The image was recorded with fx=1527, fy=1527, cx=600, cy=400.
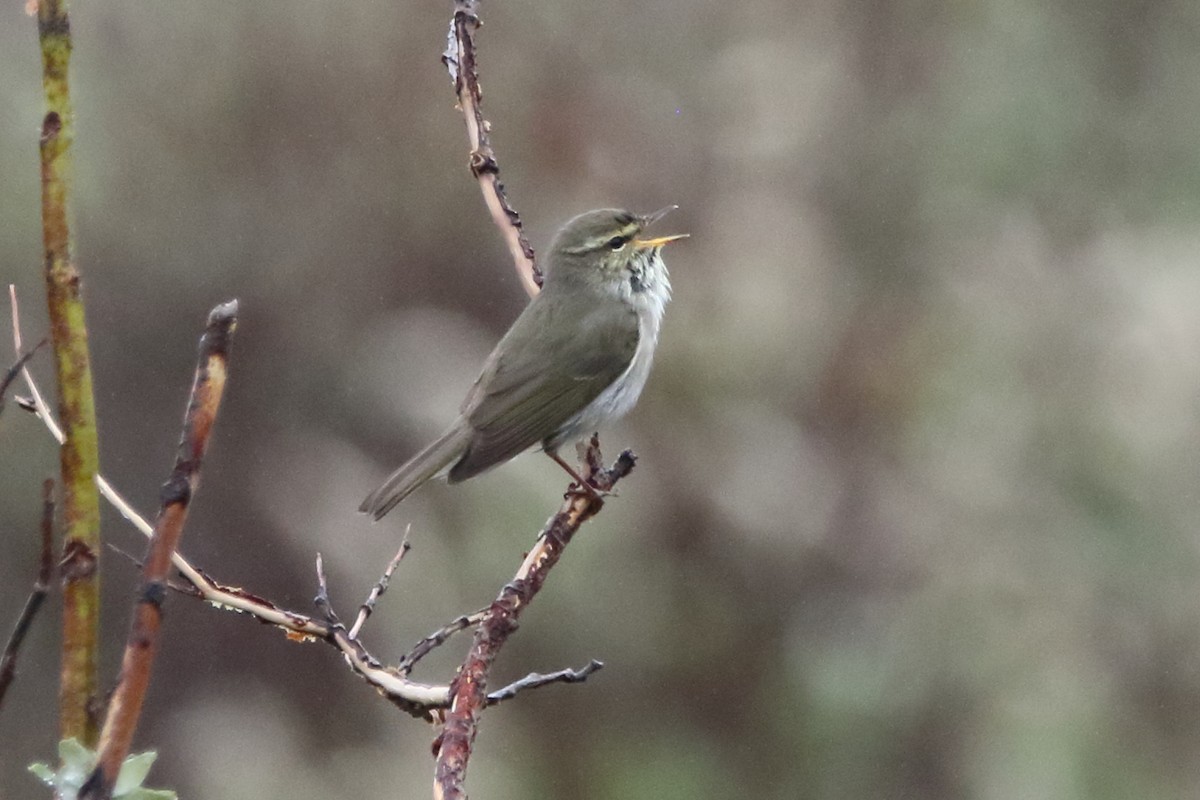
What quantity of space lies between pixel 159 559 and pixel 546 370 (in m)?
3.51

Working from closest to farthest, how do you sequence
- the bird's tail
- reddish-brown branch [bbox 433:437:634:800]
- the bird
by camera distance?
1. reddish-brown branch [bbox 433:437:634:800]
2. the bird's tail
3. the bird

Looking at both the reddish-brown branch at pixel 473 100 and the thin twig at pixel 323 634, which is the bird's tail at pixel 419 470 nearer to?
the reddish-brown branch at pixel 473 100

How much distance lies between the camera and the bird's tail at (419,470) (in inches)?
147

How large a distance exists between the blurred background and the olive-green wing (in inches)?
34.4

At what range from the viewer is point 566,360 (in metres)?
4.27

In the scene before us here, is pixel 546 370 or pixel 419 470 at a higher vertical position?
pixel 546 370

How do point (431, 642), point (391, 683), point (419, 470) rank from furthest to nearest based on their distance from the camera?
1. point (419, 470)
2. point (431, 642)
3. point (391, 683)

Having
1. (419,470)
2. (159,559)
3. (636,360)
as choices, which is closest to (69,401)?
(159,559)

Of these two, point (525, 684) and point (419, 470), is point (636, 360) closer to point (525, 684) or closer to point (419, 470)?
point (419, 470)

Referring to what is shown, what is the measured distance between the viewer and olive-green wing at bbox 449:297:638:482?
401 centimetres

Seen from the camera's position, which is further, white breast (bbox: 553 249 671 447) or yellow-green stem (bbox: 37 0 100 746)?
white breast (bbox: 553 249 671 447)

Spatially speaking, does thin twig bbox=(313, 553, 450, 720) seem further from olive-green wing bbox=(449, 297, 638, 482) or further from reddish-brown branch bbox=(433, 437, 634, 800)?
olive-green wing bbox=(449, 297, 638, 482)

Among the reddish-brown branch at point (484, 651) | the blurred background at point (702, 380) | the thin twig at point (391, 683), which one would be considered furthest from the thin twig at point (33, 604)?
the blurred background at point (702, 380)

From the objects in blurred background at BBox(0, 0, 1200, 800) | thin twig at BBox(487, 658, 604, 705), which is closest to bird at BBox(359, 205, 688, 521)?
blurred background at BBox(0, 0, 1200, 800)
